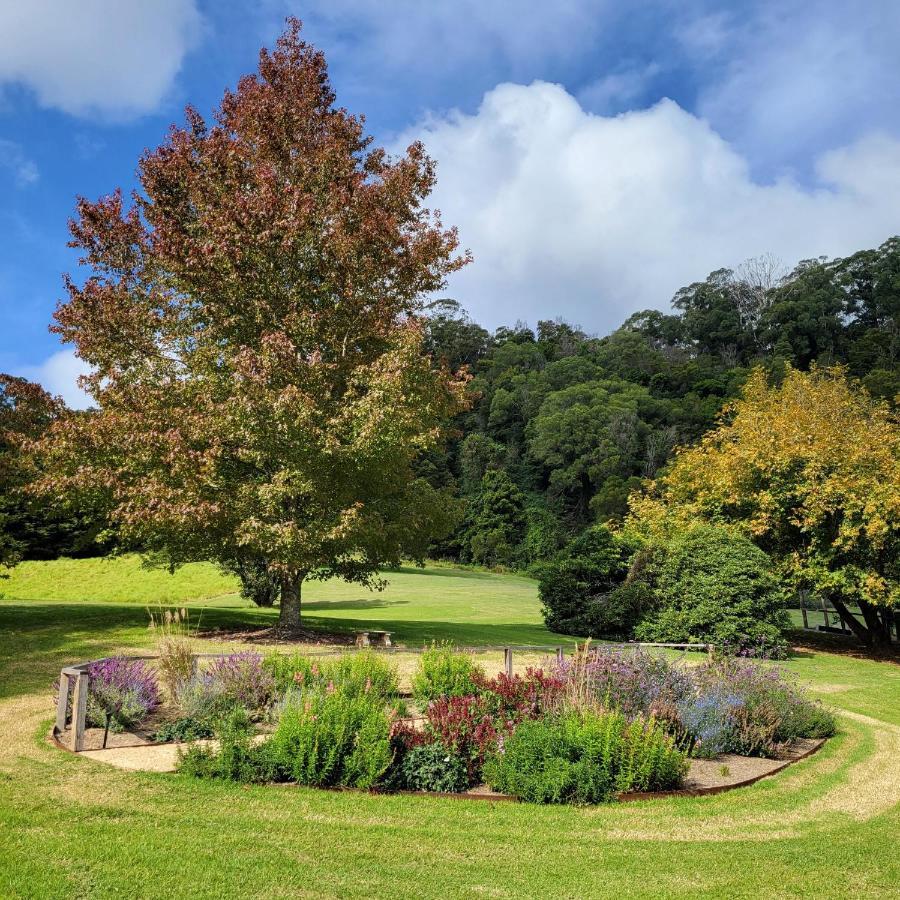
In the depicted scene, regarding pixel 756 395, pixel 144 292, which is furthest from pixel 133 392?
pixel 756 395

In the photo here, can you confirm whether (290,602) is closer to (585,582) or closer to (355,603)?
(585,582)

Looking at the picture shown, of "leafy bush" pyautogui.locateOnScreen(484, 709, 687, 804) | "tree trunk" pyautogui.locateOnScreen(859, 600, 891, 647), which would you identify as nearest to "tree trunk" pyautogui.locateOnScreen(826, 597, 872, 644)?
"tree trunk" pyautogui.locateOnScreen(859, 600, 891, 647)

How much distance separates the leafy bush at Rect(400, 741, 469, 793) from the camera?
7.40m

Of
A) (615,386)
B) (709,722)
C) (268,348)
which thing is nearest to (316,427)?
(268,348)

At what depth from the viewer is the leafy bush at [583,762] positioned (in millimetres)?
7145

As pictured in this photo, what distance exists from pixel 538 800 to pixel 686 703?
10.6 ft

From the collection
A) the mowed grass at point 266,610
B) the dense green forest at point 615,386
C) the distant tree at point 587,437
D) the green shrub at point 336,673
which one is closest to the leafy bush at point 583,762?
the green shrub at point 336,673

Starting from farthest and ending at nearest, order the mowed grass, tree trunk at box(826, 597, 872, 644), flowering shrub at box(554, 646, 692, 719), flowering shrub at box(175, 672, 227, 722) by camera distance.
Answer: tree trunk at box(826, 597, 872, 644) < the mowed grass < flowering shrub at box(554, 646, 692, 719) < flowering shrub at box(175, 672, 227, 722)

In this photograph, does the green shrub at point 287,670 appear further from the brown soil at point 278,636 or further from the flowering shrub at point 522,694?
the brown soil at point 278,636

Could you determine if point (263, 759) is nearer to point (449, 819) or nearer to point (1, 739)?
point (449, 819)

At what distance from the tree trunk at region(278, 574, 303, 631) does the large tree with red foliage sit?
0.05 m

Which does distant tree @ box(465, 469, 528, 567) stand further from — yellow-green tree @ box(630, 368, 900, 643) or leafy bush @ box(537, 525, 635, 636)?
leafy bush @ box(537, 525, 635, 636)

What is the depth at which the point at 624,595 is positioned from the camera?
23.0 metres

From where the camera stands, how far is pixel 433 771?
7465mm
